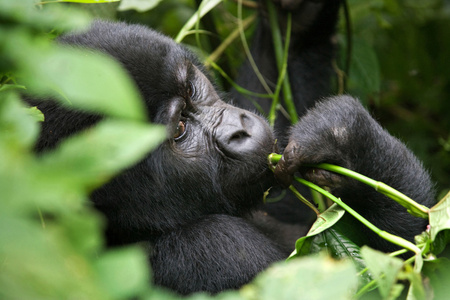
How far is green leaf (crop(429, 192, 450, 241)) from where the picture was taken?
4.60 ft

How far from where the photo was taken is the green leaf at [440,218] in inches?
55.2

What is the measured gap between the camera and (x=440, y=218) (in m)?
1.46

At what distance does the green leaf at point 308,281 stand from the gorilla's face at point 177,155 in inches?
44.9

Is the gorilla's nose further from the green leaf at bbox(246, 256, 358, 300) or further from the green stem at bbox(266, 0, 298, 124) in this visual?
the green leaf at bbox(246, 256, 358, 300)

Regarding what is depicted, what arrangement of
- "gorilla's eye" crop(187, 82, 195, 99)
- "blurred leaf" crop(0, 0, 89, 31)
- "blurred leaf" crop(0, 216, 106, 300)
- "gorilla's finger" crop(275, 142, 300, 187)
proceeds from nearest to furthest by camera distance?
1. "blurred leaf" crop(0, 216, 106, 300)
2. "blurred leaf" crop(0, 0, 89, 31)
3. "gorilla's finger" crop(275, 142, 300, 187)
4. "gorilla's eye" crop(187, 82, 195, 99)

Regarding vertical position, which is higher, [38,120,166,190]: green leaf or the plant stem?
[38,120,166,190]: green leaf

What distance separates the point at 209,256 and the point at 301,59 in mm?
1592

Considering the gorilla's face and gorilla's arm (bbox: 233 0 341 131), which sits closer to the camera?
the gorilla's face

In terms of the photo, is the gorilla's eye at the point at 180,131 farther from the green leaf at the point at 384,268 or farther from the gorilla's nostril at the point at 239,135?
the green leaf at the point at 384,268

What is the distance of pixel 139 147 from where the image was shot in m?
0.64

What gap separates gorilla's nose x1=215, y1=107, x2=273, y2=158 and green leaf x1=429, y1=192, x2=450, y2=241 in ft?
2.23

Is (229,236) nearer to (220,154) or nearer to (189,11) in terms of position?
(220,154)

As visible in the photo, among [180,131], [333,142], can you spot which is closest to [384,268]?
[333,142]

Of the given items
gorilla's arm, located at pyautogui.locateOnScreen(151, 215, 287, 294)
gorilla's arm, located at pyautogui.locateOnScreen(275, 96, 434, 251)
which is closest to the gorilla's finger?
gorilla's arm, located at pyautogui.locateOnScreen(275, 96, 434, 251)
